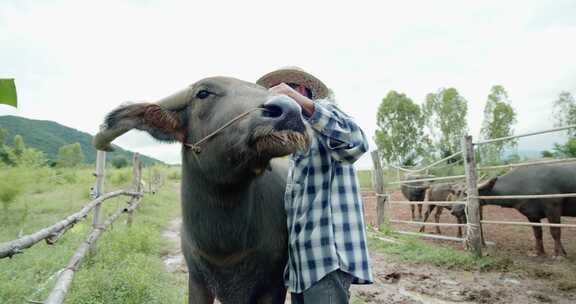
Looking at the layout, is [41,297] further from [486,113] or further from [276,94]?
[486,113]

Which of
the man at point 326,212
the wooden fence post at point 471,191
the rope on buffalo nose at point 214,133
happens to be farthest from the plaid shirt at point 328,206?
the wooden fence post at point 471,191

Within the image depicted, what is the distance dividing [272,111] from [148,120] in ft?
2.56

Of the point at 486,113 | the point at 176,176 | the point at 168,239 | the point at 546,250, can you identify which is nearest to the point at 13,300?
the point at 168,239

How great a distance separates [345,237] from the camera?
6.17 feet

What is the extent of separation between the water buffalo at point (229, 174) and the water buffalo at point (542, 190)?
635 cm

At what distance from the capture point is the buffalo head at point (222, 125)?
1.54 meters

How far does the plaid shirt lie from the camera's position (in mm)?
1776

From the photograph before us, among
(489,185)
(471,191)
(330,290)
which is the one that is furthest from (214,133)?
(489,185)

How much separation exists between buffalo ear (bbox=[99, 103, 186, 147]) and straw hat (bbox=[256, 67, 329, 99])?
2.18 ft

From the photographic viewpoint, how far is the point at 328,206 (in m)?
1.90

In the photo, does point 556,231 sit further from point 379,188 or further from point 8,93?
point 8,93

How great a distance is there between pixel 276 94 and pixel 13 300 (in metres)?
3.55

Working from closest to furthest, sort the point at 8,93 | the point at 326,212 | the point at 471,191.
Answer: the point at 8,93, the point at 326,212, the point at 471,191

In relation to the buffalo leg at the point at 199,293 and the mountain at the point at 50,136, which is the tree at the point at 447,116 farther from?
the mountain at the point at 50,136
